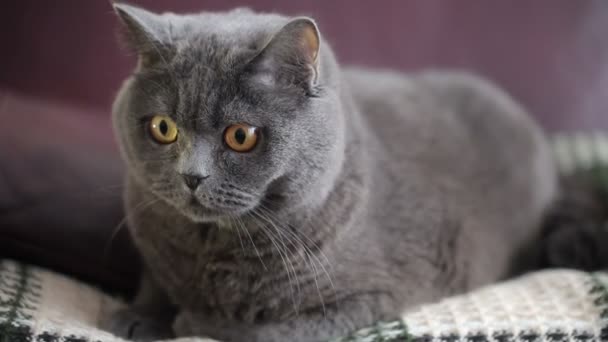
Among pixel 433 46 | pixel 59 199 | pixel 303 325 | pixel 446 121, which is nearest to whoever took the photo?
pixel 303 325

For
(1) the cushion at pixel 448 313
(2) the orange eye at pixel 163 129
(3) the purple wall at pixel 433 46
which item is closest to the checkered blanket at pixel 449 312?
(1) the cushion at pixel 448 313

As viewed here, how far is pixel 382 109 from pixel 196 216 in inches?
23.7

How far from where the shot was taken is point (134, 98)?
1048mm

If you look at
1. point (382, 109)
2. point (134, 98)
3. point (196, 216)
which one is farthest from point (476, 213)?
point (134, 98)

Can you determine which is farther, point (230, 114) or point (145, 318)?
point (145, 318)

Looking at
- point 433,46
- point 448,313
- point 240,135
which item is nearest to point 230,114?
point 240,135

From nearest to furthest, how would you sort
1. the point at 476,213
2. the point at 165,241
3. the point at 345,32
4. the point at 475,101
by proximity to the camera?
1. the point at 165,241
2. the point at 476,213
3. the point at 475,101
4. the point at 345,32

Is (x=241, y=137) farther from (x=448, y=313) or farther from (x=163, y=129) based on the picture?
(x=448, y=313)

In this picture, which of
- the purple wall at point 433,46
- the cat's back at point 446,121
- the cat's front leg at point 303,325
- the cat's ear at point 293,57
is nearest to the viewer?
the cat's ear at point 293,57

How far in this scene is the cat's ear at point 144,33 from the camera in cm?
96

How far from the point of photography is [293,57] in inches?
37.7

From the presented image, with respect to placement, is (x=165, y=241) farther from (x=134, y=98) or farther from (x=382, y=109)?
(x=382, y=109)

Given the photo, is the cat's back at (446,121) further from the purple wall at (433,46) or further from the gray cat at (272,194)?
the purple wall at (433,46)

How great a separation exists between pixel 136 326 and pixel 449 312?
0.57m
